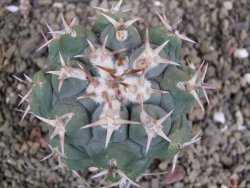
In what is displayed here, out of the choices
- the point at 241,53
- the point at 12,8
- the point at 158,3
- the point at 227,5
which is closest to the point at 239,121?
the point at 241,53

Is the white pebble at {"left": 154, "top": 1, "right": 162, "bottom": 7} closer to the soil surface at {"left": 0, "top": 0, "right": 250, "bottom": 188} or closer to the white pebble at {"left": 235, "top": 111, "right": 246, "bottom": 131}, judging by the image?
the soil surface at {"left": 0, "top": 0, "right": 250, "bottom": 188}

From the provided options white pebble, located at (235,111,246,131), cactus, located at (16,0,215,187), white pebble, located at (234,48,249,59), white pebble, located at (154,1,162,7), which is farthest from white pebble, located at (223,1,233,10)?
cactus, located at (16,0,215,187)

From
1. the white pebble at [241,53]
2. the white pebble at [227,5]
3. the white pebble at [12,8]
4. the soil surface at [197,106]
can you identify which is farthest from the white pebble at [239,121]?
the white pebble at [12,8]

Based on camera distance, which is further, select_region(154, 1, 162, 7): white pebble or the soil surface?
select_region(154, 1, 162, 7): white pebble

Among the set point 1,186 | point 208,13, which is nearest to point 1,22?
point 1,186

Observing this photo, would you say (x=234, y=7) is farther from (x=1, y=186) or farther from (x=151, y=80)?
(x=1, y=186)
